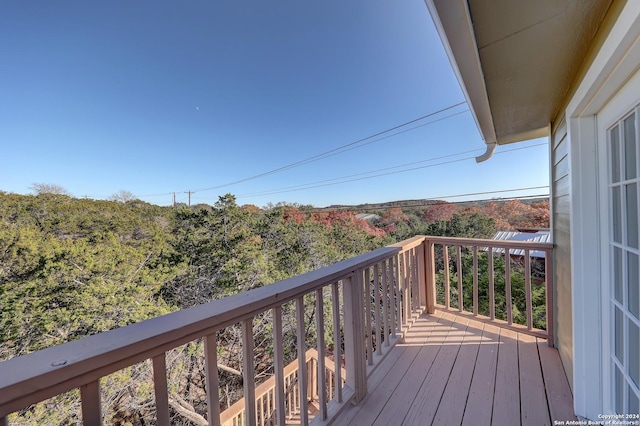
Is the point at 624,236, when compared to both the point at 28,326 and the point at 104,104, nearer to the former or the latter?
the point at 28,326

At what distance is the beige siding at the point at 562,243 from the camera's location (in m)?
1.64

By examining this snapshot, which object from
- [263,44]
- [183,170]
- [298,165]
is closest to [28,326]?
[263,44]

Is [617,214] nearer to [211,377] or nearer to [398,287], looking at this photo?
[398,287]

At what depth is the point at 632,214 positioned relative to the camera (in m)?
1.00

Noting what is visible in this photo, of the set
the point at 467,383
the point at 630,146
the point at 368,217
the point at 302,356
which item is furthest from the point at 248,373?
the point at 368,217

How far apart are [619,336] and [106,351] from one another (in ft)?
6.47

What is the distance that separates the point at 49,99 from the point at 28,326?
24.3 feet

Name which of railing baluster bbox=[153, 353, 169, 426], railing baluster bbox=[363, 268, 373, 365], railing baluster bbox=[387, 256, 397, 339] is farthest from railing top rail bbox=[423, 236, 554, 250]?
railing baluster bbox=[153, 353, 169, 426]

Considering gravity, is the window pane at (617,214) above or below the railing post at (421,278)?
above

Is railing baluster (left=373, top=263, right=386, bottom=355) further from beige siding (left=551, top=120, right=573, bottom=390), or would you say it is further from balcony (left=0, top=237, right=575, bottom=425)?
beige siding (left=551, top=120, right=573, bottom=390)

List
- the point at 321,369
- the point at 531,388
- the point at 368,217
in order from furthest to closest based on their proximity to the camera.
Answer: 1. the point at 368,217
2. the point at 531,388
3. the point at 321,369

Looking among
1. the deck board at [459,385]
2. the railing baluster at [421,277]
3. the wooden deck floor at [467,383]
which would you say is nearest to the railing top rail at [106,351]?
the wooden deck floor at [467,383]

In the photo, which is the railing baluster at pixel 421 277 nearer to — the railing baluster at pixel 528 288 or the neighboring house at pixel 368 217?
the railing baluster at pixel 528 288

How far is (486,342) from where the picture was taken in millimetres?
2123
